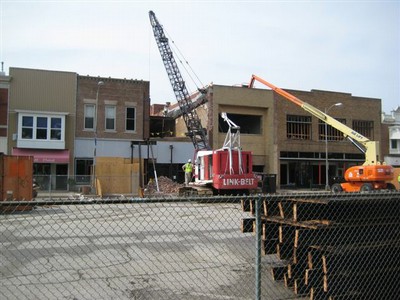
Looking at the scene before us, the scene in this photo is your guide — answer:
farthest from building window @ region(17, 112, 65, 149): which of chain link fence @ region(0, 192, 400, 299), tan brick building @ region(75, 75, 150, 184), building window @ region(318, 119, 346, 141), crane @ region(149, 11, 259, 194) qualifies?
chain link fence @ region(0, 192, 400, 299)

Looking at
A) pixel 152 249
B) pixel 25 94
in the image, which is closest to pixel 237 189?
pixel 152 249

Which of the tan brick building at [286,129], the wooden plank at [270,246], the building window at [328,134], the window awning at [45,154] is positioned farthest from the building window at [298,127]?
the wooden plank at [270,246]

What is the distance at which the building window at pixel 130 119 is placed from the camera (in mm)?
40884

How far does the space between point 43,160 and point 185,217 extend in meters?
25.2

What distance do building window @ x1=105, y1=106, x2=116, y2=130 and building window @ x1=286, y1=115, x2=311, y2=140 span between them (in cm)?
1881

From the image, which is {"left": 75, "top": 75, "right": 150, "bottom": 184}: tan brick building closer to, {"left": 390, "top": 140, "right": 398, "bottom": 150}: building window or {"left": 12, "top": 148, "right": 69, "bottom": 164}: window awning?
{"left": 12, "top": 148, "right": 69, "bottom": 164}: window awning

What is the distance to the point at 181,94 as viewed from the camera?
47531mm

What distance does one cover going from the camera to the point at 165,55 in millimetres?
48906

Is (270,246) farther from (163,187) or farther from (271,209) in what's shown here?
(163,187)

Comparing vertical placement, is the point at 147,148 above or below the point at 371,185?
above

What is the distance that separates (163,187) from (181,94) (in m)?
14.3

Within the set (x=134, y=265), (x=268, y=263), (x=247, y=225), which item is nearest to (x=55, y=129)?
(x=134, y=265)

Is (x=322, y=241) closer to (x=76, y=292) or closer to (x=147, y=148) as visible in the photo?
(x=76, y=292)

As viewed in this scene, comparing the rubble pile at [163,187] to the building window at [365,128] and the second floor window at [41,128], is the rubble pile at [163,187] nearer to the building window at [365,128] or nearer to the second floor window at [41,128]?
the second floor window at [41,128]
